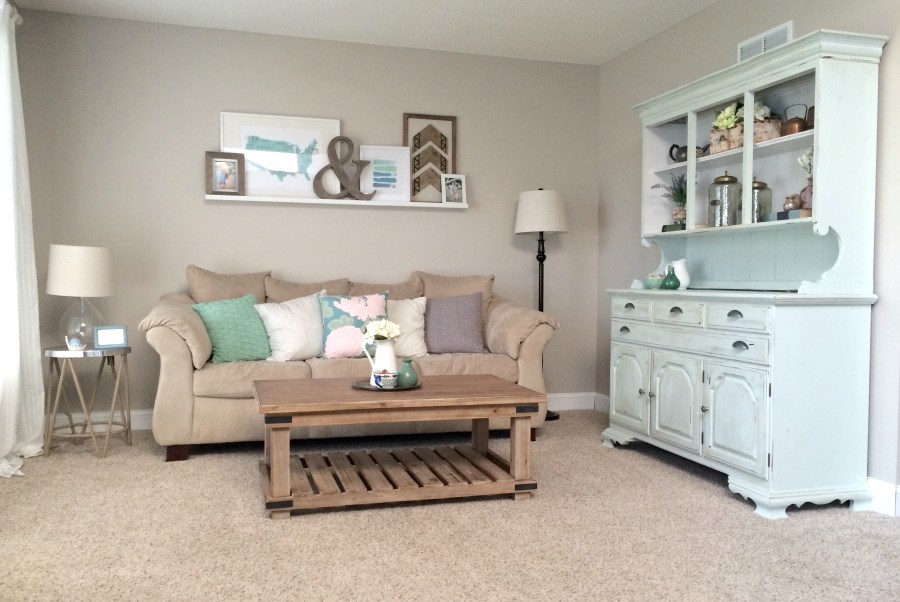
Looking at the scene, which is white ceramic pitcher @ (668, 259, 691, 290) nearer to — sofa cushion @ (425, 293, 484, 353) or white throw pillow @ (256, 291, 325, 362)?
sofa cushion @ (425, 293, 484, 353)

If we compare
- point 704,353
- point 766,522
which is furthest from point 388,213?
point 766,522

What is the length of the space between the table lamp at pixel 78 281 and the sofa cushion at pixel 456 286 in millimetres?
1931

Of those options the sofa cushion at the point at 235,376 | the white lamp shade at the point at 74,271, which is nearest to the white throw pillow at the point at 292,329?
the sofa cushion at the point at 235,376

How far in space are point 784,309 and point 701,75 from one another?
188cm

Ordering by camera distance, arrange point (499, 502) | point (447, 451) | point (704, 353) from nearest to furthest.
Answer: point (499, 502) → point (704, 353) → point (447, 451)

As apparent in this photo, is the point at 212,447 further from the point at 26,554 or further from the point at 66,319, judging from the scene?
the point at 26,554

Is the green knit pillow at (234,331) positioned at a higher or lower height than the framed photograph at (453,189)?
lower

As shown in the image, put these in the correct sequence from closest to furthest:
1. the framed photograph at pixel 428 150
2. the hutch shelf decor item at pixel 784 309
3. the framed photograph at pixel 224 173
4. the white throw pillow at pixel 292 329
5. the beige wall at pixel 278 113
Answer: the hutch shelf decor item at pixel 784 309 → the white throw pillow at pixel 292 329 → the beige wall at pixel 278 113 → the framed photograph at pixel 224 173 → the framed photograph at pixel 428 150

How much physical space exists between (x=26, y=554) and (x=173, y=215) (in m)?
2.65

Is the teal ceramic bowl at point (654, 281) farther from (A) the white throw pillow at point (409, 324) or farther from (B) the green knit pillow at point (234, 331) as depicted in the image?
(B) the green knit pillow at point (234, 331)

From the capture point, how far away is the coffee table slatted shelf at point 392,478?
114 inches

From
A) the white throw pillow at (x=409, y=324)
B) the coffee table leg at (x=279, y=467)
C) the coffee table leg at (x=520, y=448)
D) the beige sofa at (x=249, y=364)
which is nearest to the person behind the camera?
the coffee table leg at (x=279, y=467)

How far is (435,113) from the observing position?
16.8 ft

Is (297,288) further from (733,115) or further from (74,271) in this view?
(733,115)
